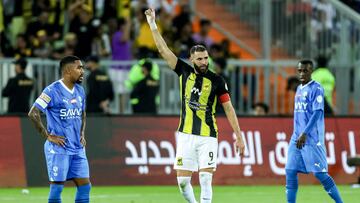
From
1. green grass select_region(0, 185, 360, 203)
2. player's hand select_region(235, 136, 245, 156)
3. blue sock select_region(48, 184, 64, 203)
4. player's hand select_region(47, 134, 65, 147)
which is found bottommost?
green grass select_region(0, 185, 360, 203)

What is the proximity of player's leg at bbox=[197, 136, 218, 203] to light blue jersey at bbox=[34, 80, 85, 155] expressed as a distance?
1.63m

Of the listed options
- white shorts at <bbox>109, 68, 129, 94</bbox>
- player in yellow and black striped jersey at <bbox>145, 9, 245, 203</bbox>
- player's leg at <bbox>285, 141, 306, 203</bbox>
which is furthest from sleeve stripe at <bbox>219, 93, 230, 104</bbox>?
white shorts at <bbox>109, 68, 129, 94</bbox>

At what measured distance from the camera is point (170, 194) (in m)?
19.8

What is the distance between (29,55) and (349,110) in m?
7.55

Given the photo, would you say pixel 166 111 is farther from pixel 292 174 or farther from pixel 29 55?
pixel 292 174

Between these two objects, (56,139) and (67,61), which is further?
(67,61)

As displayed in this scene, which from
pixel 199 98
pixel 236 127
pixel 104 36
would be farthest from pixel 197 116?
pixel 104 36

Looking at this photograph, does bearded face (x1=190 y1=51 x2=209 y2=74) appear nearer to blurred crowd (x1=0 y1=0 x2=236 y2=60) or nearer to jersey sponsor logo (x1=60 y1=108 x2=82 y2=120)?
jersey sponsor logo (x1=60 y1=108 x2=82 y2=120)

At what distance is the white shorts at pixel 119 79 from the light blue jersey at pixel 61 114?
10.7 meters

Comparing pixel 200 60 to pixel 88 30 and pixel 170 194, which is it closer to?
pixel 170 194

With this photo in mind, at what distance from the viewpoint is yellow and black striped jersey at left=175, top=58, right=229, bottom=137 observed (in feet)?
48.9

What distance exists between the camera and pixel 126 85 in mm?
25141

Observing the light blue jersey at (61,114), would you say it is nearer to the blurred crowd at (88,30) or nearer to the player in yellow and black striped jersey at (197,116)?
the player in yellow and black striped jersey at (197,116)

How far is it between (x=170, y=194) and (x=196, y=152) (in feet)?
16.2
